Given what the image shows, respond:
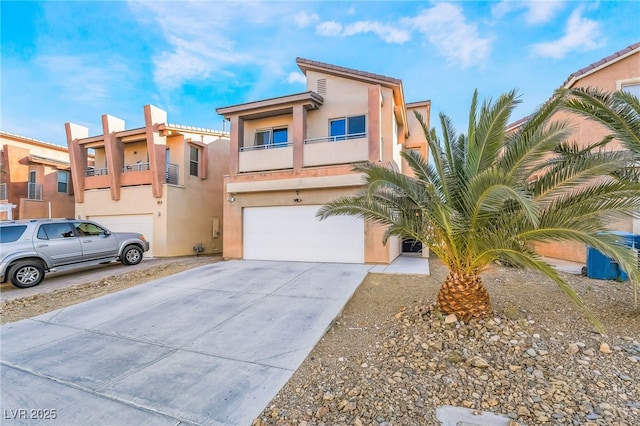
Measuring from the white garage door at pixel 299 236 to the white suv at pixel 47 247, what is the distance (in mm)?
5315

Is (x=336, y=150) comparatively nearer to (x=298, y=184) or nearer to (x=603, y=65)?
(x=298, y=184)

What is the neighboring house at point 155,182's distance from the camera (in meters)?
14.5

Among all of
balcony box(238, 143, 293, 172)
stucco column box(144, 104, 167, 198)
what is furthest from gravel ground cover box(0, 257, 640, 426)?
stucco column box(144, 104, 167, 198)

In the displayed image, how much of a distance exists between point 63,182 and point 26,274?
14172mm

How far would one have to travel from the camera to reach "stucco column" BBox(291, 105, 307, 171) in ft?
37.8

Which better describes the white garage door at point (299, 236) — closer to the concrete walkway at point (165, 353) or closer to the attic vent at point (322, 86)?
the concrete walkway at point (165, 353)

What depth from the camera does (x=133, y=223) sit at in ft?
50.0

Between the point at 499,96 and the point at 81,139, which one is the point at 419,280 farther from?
the point at 81,139

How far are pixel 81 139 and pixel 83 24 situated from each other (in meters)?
8.81

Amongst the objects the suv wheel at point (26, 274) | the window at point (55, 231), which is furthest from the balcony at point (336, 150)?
the suv wheel at point (26, 274)

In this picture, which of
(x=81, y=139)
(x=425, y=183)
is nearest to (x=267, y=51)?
(x=425, y=183)

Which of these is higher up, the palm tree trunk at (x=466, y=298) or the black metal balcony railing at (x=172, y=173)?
the black metal balcony railing at (x=172, y=173)

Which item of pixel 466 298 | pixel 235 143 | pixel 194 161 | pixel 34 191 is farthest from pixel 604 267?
pixel 34 191

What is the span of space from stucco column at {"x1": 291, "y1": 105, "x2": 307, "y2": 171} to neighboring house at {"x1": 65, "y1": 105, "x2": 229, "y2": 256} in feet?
24.0
